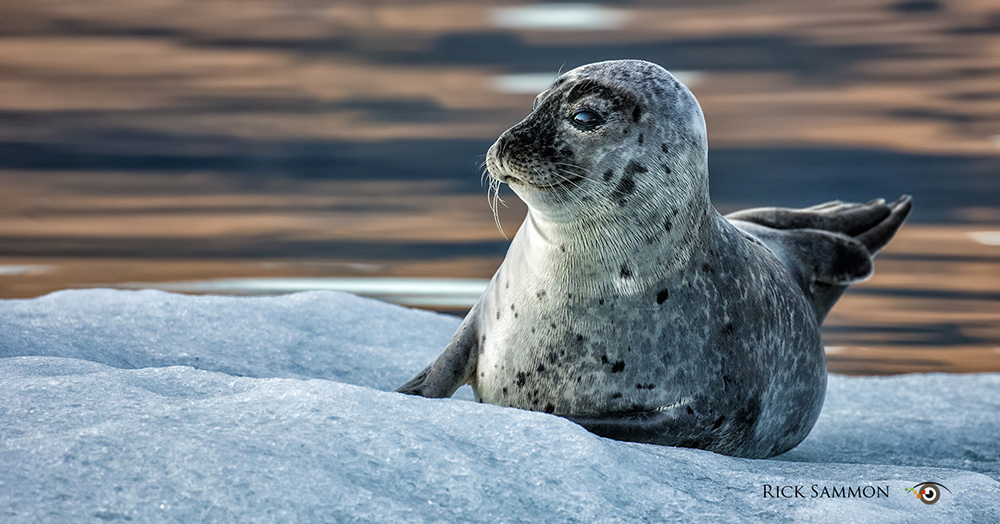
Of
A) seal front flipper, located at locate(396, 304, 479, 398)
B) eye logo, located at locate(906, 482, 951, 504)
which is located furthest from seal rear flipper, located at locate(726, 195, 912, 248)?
eye logo, located at locate(906, 482, 951, 504)

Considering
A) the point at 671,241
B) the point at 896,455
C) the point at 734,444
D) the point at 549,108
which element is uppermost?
the point at 549,108

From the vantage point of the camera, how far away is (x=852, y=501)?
2.36 m

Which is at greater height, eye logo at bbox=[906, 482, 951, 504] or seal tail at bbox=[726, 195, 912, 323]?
seal tail at bbox=[726, 195, 912, 323]

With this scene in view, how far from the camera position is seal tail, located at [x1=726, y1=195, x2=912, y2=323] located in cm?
405

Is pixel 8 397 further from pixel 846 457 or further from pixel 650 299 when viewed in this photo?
pixel 846 457

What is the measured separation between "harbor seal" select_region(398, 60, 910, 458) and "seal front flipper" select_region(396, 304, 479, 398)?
0.14m

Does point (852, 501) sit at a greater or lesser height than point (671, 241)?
lesser

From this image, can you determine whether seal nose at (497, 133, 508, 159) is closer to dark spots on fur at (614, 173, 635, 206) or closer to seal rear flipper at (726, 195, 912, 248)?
dark spots on fur at (614, 173, 635, 206)

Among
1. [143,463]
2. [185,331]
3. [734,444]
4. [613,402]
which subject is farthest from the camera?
[185,331]

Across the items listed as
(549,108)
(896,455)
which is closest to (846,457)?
(896,455)

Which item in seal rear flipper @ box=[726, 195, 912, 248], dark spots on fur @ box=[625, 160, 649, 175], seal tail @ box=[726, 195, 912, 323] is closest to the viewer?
dark spots on fur @ box=[625, 160, 649, 175]

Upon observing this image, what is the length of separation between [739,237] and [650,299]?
571 millimetres

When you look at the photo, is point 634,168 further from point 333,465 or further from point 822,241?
point 822,241

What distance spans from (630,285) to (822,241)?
1572mm
